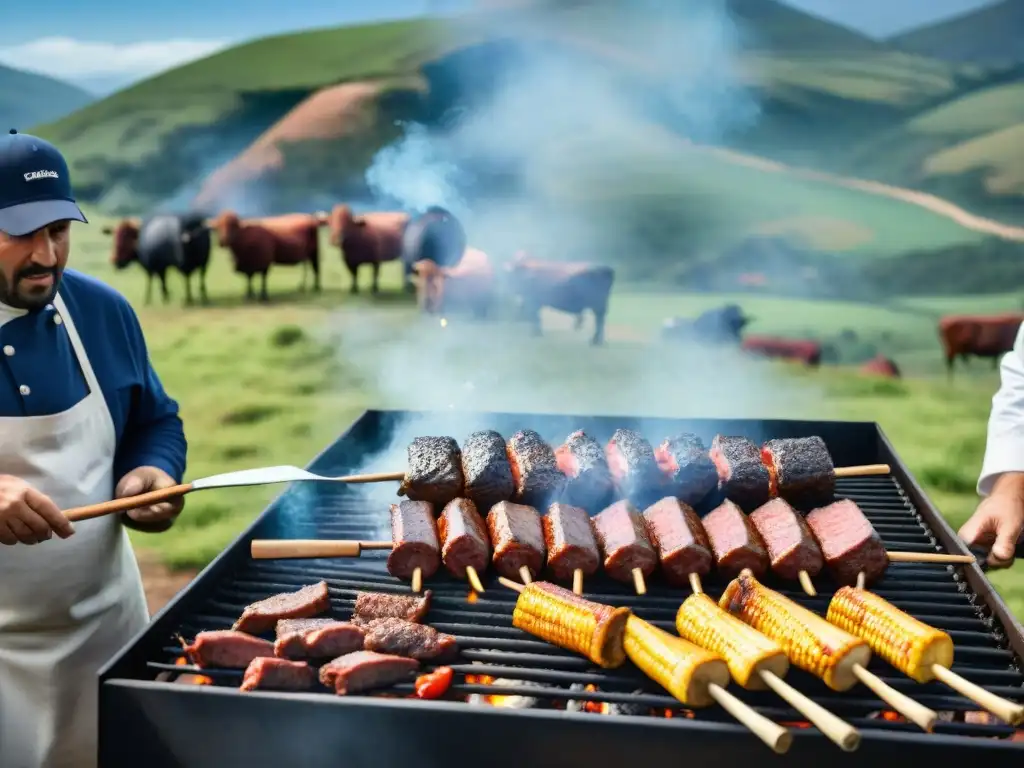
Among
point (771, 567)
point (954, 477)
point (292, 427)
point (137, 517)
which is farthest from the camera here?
point (292, 427)

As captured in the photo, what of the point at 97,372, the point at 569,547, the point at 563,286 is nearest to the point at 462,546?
the point at 569,547

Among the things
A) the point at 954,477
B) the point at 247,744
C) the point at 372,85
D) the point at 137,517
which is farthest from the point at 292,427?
the point at 247,744

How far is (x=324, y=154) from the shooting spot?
9.37 m

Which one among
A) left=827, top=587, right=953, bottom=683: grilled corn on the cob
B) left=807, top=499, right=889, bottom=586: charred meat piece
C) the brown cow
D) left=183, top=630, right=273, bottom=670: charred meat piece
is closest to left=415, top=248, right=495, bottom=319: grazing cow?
the brown cow

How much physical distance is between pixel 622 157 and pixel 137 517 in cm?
657

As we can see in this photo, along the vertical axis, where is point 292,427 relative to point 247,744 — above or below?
below

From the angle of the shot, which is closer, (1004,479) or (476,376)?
(1004,479)

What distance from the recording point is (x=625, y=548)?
295cm

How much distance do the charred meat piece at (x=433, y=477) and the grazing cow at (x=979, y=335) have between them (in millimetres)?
6584

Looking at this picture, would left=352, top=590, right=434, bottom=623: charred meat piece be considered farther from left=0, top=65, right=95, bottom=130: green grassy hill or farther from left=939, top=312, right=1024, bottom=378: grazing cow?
left=0, top=65, right=95, bottom=130: green grassy hill

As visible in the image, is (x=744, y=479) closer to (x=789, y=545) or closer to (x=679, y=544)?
(x=789, y=545)

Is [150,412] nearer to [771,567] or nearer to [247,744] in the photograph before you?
[247,744]

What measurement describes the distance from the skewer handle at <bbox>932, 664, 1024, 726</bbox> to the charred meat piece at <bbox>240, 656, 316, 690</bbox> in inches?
63.5

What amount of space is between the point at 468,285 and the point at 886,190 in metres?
4.18
